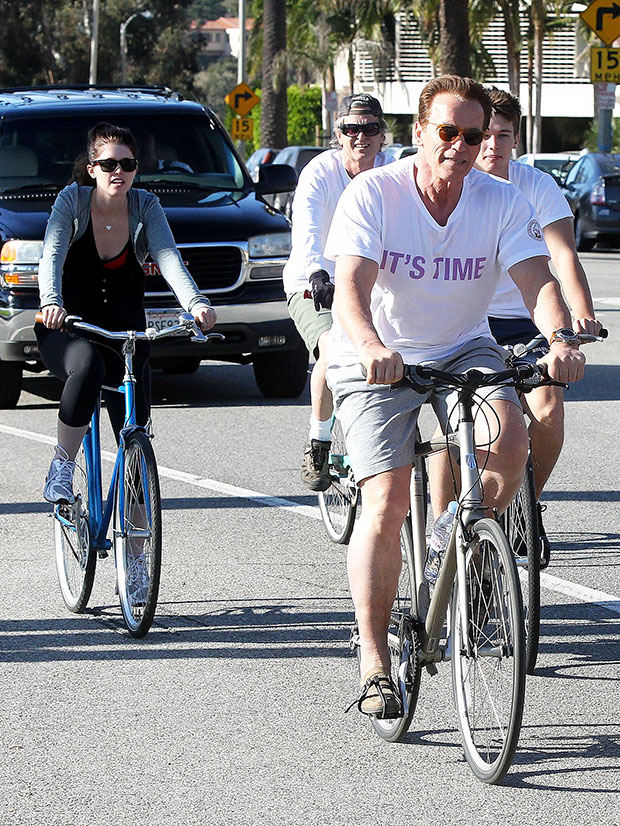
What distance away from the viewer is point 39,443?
33.9 ft

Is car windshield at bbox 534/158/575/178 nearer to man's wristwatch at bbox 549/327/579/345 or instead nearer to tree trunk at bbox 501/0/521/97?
tree trunk at bbox 501/0/521/97

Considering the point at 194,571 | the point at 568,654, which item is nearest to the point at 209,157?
the point at 194,571

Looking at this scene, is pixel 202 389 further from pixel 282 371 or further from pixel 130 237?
pixel 130 237

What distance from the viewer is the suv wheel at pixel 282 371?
1227 cm

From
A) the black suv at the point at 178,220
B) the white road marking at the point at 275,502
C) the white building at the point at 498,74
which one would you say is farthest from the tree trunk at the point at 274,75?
the white building at the point at 498,74

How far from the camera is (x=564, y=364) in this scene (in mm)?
4484

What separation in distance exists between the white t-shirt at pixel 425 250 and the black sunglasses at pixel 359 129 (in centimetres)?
275

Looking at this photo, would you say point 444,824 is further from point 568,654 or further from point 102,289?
point 102,289

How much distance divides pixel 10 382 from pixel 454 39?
18347mm

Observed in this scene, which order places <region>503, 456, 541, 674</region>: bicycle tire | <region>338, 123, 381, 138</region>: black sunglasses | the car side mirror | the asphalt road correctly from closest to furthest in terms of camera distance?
the asphalt road → <region>503, 456, 541, 674</region>: bicycle tire → <region>338, 123, 381, 138</region>: black sunglasses → the car side mirror

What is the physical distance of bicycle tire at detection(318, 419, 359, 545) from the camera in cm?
758

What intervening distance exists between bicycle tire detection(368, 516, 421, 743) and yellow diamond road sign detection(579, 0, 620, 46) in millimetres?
21292

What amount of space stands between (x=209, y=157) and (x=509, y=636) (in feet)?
29.7

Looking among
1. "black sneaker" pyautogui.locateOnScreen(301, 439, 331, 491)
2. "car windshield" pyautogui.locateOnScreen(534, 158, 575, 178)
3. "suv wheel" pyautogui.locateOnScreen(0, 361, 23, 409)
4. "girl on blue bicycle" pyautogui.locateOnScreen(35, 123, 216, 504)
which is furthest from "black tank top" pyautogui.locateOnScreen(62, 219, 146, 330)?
"car windshield" pyautogui.locateOnScreen(534, 158, 575, 178)
